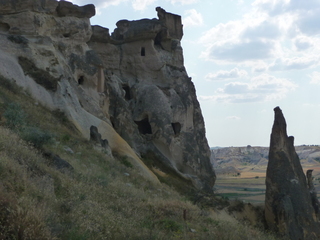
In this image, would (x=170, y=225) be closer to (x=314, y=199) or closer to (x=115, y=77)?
(x=314, y=199)

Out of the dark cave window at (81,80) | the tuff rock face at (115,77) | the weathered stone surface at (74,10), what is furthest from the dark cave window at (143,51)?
the dark cave window at (81,80)

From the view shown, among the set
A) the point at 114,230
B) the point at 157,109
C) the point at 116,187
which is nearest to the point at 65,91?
the point at 157,109

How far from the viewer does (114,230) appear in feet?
17.8

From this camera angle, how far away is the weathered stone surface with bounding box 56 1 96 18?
781 inches

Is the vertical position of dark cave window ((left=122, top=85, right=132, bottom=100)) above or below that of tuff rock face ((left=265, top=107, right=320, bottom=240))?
above

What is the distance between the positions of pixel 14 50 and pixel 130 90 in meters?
8.52

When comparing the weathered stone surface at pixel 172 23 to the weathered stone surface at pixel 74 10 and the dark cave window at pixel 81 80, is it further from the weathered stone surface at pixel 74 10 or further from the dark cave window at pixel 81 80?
the dark cave window at pixel 81 80

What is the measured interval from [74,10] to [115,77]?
439 cm

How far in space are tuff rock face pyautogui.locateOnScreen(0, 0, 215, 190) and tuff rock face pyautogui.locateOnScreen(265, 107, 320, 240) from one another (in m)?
4.30

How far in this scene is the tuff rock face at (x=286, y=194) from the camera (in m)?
13.1

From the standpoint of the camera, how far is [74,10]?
66.2 feet

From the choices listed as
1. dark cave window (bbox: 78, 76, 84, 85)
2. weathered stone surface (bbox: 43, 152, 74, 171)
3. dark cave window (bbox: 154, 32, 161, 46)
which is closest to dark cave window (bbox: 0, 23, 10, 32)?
dark cave window (bbox: 78, 76, 84, 85)

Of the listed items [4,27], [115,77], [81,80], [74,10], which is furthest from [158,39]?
[4,27]

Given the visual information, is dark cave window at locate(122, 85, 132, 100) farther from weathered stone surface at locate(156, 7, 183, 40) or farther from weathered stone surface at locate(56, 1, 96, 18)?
weathered stone surface at locate(56, 1, 96, 18)
